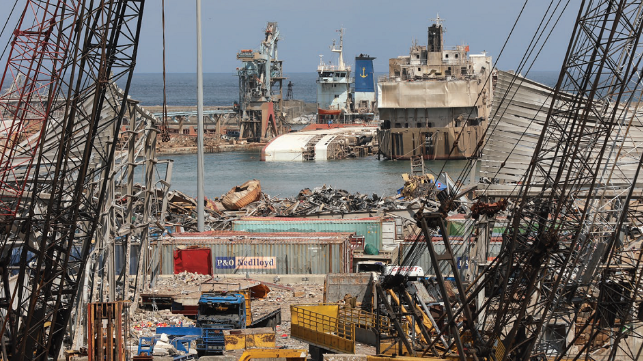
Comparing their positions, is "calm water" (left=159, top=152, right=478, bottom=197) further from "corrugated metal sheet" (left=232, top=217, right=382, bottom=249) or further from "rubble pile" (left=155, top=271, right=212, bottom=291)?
"rubble pile" (left=155, top=271, right=212, bottom=291)

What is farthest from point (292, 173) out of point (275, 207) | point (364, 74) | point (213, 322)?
point (213, 322)

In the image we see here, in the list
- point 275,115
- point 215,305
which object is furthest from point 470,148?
point 215,305

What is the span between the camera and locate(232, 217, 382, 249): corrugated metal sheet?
42.0m

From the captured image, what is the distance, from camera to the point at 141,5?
24.1 meters

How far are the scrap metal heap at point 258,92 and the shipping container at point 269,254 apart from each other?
78974 millimetres

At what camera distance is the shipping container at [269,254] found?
117 feet

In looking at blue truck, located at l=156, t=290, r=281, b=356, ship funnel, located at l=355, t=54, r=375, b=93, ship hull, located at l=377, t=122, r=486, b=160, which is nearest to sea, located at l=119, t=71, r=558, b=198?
ship hull, located at l=377, t=122, r=486, b=160

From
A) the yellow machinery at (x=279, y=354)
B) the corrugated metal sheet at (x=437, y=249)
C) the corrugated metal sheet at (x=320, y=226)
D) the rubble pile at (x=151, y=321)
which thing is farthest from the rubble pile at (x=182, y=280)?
the yellow machinery at (x=279, y=354)

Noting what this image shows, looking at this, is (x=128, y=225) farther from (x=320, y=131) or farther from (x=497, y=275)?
(x=320, y=131)

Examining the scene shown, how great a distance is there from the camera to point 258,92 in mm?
115312

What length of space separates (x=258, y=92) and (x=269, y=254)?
80789 mm

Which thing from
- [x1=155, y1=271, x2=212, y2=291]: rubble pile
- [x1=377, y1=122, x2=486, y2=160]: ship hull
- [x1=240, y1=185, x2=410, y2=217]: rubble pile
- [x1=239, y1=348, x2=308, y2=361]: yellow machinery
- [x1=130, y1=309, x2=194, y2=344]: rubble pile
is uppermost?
[x1=377, y1=122, x2=486, y2=160]: ship hull

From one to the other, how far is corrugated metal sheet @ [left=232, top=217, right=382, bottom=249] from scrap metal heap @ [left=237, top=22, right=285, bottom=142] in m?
71.2

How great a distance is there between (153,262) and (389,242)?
1324 cm
